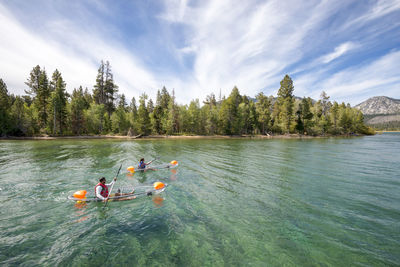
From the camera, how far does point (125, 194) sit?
1198 cm

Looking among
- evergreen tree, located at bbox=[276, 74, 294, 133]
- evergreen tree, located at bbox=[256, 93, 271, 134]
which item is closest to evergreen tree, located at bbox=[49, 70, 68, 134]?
evergreen tree, located at bbox=[256, 93, 271, 134]

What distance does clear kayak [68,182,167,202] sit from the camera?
11.1 m

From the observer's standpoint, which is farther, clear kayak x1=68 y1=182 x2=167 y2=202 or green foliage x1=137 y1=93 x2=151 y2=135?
green foliage x1=137 y1=93 x2=151 y2=135

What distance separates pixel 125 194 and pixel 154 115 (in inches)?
2884

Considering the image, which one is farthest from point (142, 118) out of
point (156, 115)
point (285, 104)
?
point (285, 104)

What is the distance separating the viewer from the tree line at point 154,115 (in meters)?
62.1

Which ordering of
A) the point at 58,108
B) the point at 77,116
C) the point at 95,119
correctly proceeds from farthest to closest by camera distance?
the point at 95,119 → the point at 77,116 → the point at 58,108

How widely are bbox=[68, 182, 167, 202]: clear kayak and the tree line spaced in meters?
66.3

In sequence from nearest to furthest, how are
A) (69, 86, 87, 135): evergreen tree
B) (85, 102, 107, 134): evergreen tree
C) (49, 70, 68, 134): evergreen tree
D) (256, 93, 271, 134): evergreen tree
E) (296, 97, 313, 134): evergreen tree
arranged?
(49, 70, 68, 134): evergreen tree < (69, 86, 87, 135): evergreen tree < (85, 102, 107, 134): evergreen tree < (296, 97, 313, 134): evergreen tree < (256, 93, 271, 134): evergreen tree

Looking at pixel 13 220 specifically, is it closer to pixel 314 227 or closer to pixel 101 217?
pixel 101 217

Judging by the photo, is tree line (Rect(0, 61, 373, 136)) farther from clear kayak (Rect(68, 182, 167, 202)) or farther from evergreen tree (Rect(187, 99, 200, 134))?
clear kayak (Rect(68, 182, 167, 202))

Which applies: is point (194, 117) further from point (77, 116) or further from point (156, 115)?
point (77, 116)

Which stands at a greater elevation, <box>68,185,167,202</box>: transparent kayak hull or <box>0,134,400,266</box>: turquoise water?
<box>68,185,167,202</box>: transparent kayak hull

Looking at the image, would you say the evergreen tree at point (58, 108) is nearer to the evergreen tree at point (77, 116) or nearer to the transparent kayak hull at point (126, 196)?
the evergreen tree at point (77, 116)
